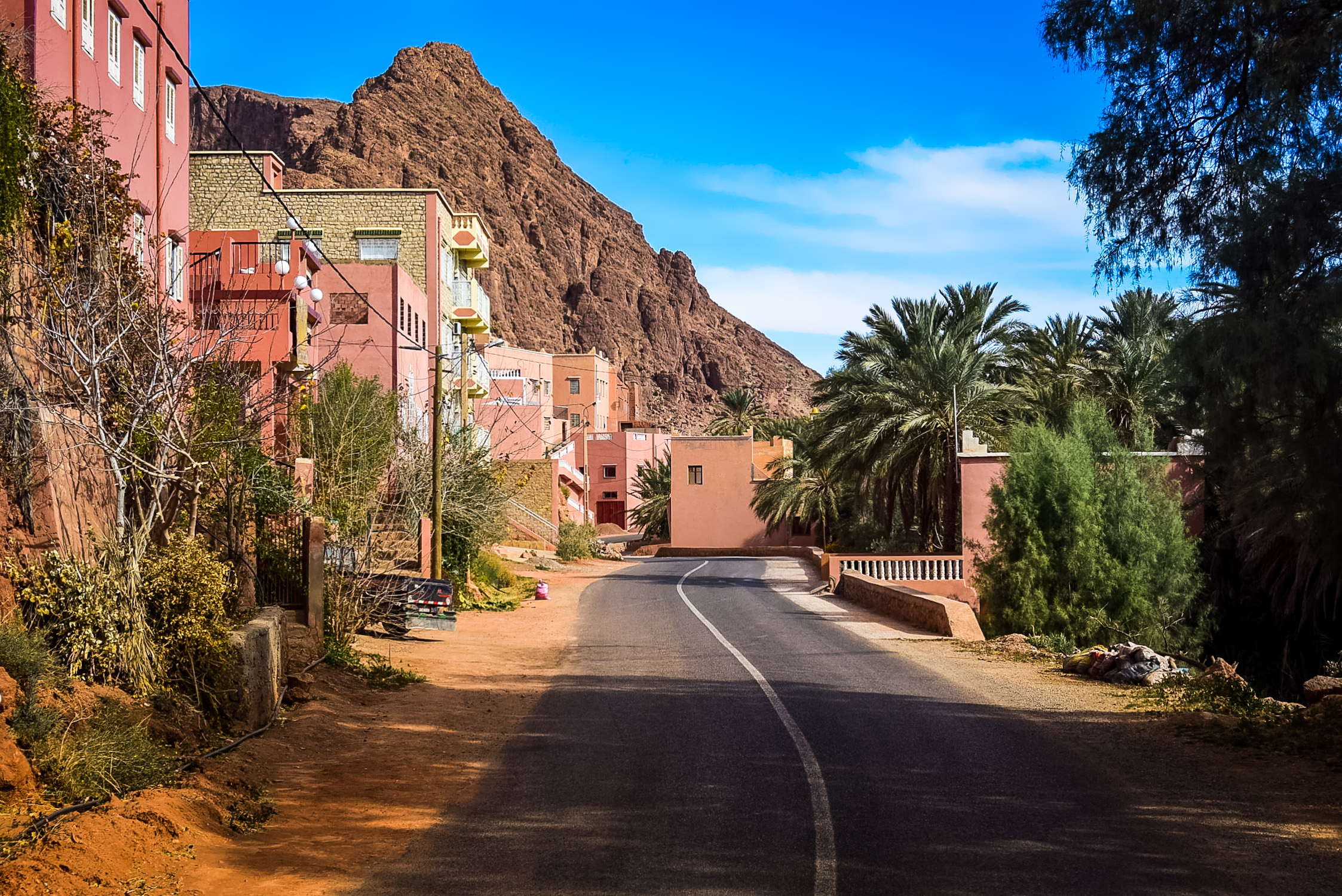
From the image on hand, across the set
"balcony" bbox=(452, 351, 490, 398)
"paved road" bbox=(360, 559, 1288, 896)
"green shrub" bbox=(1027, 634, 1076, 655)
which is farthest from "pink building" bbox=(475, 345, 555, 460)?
"paved road" bbox=(360, 559, 1288, 896)

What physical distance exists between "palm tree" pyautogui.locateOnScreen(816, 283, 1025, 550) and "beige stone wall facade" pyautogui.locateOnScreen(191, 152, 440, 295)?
1878 cm

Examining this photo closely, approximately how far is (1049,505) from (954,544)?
23.9 ft

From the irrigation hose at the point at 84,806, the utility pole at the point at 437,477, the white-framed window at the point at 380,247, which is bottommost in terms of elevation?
the irrigation hose at the point at 84,806

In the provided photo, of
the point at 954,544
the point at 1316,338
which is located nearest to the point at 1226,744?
the point at 1316,338

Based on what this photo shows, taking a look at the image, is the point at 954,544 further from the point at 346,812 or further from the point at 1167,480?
the point at 346,812

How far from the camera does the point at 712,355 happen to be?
6831 inches

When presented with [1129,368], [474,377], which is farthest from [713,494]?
[1129,368]

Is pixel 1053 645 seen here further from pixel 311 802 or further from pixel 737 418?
pixel 737 418

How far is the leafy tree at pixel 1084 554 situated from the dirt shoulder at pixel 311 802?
46.0ft

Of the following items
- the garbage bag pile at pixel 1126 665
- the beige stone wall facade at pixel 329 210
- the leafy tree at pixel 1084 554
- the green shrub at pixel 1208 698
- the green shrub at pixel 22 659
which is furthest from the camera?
the beige stone wall facade at pixel 329 210

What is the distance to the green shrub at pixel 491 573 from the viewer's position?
101 ft

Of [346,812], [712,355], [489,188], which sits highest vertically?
[489,188]

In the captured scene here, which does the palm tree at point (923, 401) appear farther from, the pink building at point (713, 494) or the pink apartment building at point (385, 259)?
the pink building at point (713, 494)

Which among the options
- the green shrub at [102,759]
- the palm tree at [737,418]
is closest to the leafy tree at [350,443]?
the green shrub at [102,759]
